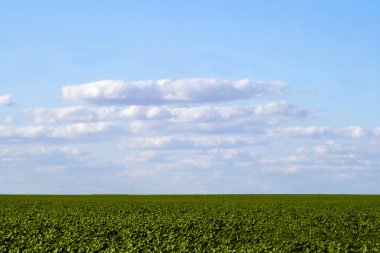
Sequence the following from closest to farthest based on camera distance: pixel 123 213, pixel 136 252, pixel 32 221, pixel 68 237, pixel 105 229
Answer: pixel 136 252 → pixel 68 237 → pixel 105 229 → pixel 32 221 → pixel 123 213

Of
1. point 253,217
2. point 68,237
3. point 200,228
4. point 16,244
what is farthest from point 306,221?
point 16,244

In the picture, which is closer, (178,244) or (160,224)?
(178,244)

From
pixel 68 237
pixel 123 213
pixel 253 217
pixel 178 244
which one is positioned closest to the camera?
pixel 178 244

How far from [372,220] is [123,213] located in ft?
57.6

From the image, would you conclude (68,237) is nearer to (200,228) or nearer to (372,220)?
(200,228)

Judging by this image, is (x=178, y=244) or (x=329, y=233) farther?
(x=329, y=233)

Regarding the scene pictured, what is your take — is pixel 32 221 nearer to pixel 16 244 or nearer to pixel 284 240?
pixel 16 244

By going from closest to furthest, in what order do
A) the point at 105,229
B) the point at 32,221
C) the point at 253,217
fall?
1. the point at 105,229
2. the point at 32,221
3. the point at 253,217

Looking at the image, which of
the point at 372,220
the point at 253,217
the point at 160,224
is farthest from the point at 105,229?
the point at 372,220

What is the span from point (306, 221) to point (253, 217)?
11.8 ft

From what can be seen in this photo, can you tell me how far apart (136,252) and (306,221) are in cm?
1685

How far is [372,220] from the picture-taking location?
136 feet

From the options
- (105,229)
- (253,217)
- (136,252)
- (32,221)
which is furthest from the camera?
(253,217)

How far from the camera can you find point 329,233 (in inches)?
1341
